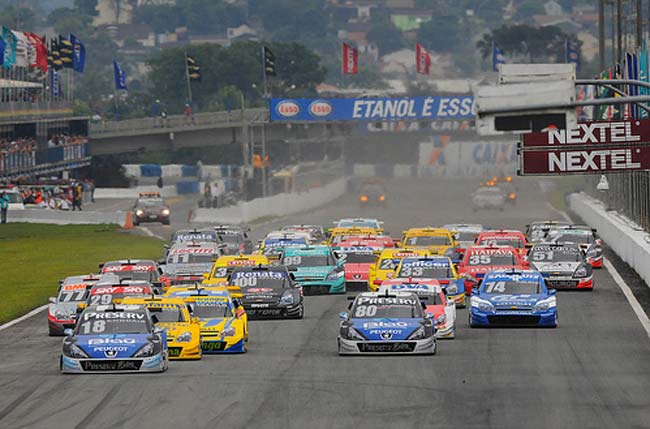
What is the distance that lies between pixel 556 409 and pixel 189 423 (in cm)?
571

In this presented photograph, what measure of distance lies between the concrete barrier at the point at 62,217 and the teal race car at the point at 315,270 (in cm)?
4395

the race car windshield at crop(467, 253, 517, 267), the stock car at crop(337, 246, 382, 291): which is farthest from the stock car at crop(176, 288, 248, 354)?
the stock car at crop(337, 246, 382, 291)

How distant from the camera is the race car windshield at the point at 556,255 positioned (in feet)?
159

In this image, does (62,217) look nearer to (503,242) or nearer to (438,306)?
(503,242)

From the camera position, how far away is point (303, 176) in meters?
141

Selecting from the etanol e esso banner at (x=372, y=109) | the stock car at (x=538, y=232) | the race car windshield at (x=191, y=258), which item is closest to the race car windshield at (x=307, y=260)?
the race car windshield at (x=191, y=258)

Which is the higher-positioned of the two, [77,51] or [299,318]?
[77,51]

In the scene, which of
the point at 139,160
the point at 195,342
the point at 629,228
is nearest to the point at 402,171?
the point at 139,160

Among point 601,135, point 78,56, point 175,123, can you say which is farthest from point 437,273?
point 175,123

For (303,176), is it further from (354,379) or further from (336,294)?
(354,379)

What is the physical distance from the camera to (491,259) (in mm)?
48156

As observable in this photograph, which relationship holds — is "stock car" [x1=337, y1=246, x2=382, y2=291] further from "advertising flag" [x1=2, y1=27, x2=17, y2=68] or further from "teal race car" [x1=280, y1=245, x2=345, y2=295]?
"advertising flag" [x1=2, y1=27, x2=17, y2=68]

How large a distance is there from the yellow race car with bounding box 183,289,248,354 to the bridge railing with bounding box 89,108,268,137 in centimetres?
8845

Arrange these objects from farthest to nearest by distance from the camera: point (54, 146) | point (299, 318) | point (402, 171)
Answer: point (402, 171) < point (54, 146) < point (299, 318)
